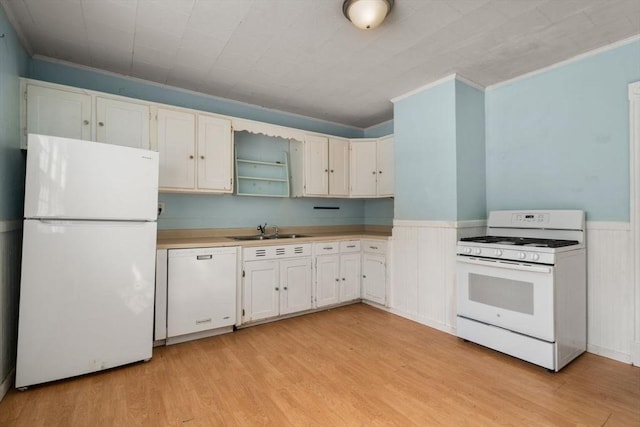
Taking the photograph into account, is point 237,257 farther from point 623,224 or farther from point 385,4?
point 623,224

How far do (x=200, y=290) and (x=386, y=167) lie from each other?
2.72m

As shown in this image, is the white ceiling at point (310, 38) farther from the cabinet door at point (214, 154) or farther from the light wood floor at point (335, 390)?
the light wood floor at point (335, 390)

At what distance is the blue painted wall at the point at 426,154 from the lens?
3.11 metres

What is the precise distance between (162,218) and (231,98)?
5.36ft

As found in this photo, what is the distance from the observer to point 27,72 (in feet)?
8.74

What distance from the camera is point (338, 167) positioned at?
167 inches

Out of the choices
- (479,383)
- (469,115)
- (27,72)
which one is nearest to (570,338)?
(479,383)

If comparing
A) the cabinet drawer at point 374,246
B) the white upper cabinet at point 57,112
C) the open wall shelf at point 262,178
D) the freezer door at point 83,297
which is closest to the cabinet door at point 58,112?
the white upper cabinet at point 57,112

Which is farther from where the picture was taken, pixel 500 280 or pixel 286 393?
pixel 500 280

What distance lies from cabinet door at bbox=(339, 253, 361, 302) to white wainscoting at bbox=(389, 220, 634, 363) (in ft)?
1.60

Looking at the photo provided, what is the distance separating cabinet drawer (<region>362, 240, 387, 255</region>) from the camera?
3743mm

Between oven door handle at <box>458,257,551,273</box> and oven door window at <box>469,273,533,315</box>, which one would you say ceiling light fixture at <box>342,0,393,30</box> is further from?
oven door window at <box>469,273,533,315</box>

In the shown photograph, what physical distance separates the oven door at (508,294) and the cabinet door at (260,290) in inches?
73.4

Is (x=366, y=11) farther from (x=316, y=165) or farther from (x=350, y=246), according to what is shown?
(x=350, y=246)
